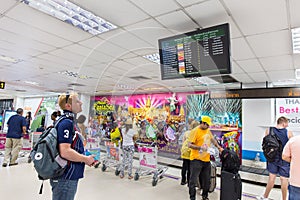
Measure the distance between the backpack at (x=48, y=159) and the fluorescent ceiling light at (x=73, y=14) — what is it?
1.66 m

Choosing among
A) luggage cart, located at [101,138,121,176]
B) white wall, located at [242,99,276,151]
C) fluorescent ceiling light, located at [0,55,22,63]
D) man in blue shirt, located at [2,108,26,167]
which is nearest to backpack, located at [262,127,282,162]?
white wall, located at [242,99,276,151]

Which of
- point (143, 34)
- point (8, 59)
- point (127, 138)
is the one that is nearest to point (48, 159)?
point (143, 34)

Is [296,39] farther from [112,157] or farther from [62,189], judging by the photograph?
[112,157]

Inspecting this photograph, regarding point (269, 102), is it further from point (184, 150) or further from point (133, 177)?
point (133, 177)

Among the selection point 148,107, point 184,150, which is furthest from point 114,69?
point 148,107

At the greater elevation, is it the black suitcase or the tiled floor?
the black suitcase

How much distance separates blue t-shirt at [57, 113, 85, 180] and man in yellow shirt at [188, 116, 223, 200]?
219cm

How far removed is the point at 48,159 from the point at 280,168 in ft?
12.6

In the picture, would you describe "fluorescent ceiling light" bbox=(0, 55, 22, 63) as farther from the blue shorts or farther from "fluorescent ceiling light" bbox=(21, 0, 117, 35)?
the blue shorts

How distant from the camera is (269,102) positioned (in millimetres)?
6352

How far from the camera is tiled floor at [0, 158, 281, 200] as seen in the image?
389 cm

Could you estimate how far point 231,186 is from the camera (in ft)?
10.8

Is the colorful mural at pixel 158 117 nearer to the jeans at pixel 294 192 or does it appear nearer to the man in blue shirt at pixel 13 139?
the man in blue shirt at pixel 13 139

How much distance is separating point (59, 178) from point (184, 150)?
3.37 metres
